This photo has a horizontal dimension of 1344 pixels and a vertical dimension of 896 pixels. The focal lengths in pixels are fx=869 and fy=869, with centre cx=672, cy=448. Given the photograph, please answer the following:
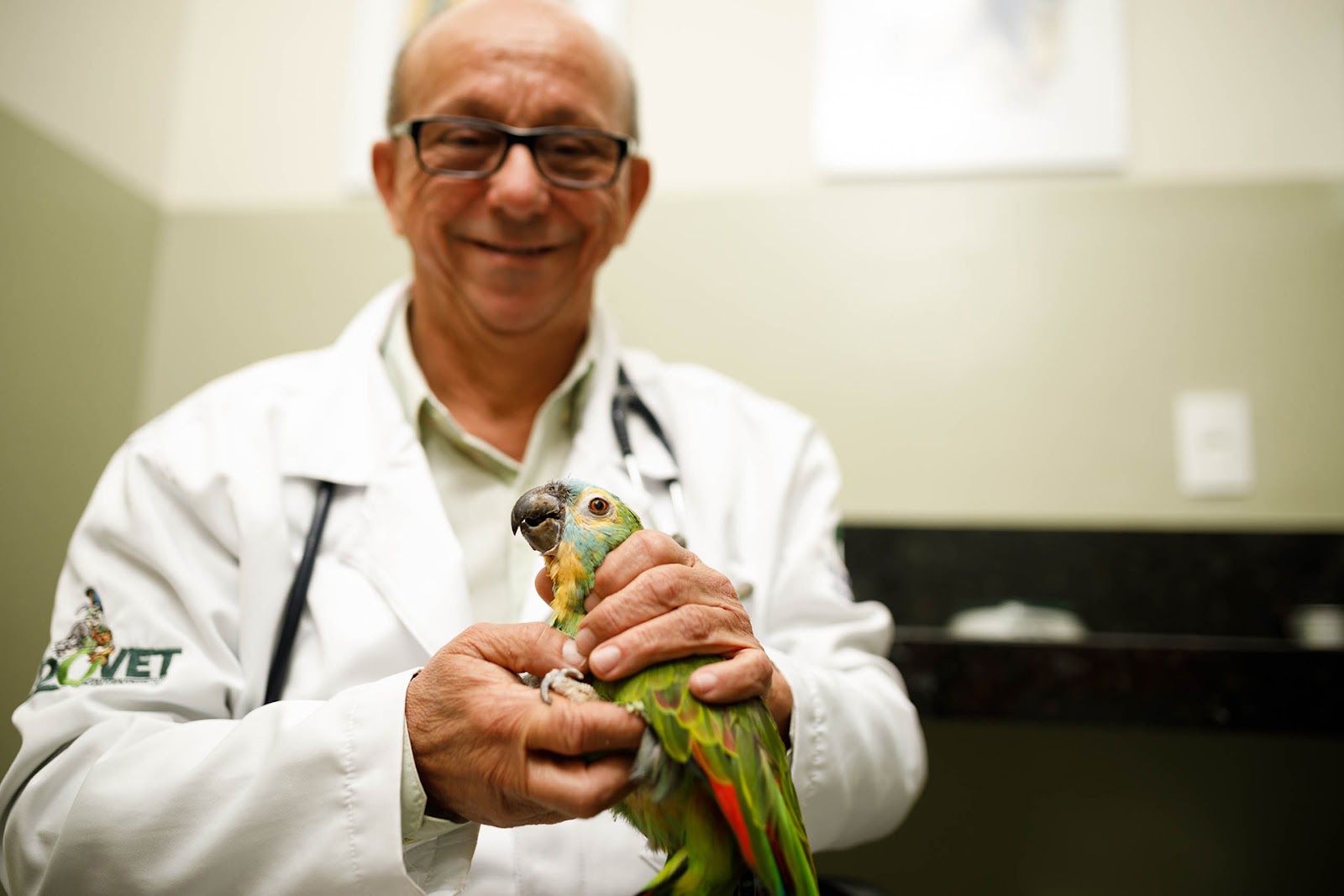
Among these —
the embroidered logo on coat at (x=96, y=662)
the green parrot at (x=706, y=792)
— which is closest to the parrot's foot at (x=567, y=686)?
the green parrot at (x=706, y=792)

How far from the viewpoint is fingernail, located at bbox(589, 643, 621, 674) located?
590mm

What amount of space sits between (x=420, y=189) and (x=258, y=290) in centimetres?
61

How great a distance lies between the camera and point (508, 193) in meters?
1.06

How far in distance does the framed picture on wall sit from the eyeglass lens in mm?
789

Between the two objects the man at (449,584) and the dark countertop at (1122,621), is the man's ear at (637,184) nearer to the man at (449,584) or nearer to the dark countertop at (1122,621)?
the man at (449,584)

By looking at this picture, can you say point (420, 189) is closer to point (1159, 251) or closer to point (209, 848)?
point (209, 848)

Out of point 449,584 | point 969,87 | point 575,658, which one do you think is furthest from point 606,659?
point 969,87

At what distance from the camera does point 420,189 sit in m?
1.12

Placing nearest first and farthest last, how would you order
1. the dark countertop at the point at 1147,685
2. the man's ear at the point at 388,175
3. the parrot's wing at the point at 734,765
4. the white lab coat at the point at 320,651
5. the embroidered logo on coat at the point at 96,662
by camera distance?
the parrot's wing at the point at 734,765 < the white lab coat at the point at 320,651 < the embroidered logo on coat at the point at 96,662 < the man's ear at the point at 388,175 < the dark countertop at the point at 1147,685

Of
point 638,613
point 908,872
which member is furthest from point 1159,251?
point 638,613

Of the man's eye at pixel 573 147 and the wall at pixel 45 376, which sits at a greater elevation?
the man's eye at pixel 573 147

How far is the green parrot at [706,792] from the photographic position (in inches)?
22.8

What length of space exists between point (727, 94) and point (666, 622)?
1.47 metres

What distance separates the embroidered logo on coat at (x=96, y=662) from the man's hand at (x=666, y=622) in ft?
1.74
